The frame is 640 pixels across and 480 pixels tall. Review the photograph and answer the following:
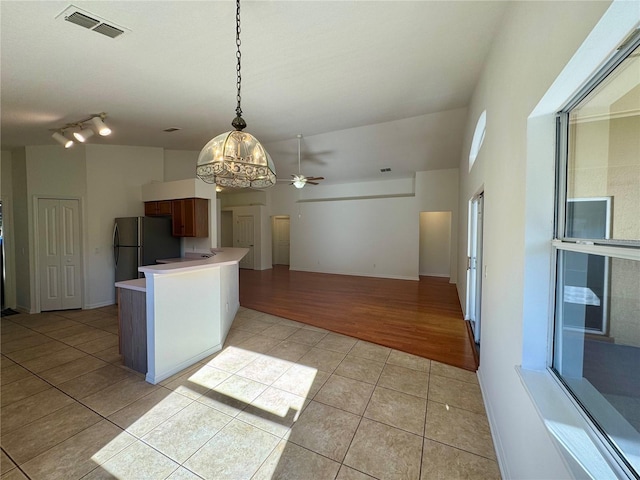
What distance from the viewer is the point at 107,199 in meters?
5.00

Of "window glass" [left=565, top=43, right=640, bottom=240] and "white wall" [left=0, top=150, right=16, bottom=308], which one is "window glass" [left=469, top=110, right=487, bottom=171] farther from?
"white wall" [left=0, top=150, right=16, bottom=308]

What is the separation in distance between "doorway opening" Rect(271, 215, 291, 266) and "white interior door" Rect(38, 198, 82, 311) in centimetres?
644

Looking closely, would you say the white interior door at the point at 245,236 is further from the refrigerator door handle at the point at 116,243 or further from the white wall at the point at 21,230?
the white wall at the point at 21,230

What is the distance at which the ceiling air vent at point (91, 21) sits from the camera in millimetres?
1843

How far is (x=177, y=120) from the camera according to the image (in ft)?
13.0

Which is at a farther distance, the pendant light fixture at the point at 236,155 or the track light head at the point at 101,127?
the track light head at the point at 101,127

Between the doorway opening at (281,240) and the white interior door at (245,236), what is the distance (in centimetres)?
140

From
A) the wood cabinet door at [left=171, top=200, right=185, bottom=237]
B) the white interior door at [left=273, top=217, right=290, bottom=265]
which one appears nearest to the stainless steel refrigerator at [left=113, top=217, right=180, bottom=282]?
the wood cabinet door at [left=171, top=200, right=185, bottom=237]

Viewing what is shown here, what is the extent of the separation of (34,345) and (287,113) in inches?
185

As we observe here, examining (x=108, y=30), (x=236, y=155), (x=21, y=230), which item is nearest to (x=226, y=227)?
(x=21, y=230)

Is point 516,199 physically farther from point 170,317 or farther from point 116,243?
point 116,243

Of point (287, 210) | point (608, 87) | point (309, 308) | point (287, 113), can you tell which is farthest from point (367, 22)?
point (287, 210)

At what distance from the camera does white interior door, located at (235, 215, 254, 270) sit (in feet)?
30.8

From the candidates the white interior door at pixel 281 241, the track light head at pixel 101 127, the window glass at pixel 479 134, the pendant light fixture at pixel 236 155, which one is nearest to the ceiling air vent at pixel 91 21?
the pendant light fixture at pixel 236 155
